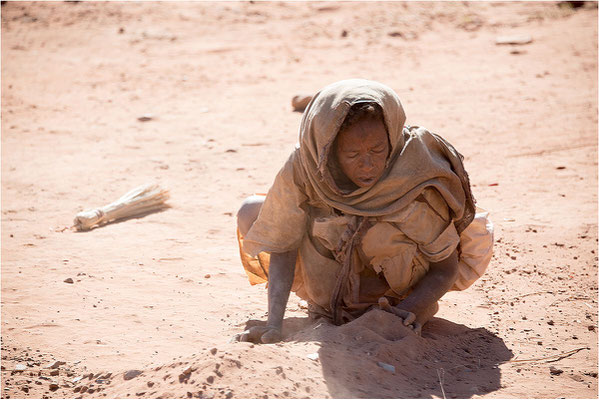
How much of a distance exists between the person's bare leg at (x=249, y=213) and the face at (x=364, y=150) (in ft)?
2.16

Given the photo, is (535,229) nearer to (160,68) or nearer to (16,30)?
(160,68)

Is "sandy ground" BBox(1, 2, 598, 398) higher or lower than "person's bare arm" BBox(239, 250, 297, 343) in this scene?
lower

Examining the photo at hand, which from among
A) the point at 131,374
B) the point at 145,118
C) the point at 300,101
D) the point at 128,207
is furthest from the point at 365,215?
the point at 145,118

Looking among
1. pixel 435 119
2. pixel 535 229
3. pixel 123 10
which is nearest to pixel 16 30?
pixel 123 10

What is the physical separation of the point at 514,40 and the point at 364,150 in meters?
8.49

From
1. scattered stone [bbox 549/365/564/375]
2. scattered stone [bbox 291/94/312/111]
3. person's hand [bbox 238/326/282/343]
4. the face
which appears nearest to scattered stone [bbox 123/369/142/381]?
person's hand [bbox 238/326/282/343]

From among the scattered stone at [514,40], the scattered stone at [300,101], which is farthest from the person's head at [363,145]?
the scattered stone at [514,40]

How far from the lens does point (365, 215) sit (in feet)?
11.5

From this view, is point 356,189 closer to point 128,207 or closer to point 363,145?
point 363,145

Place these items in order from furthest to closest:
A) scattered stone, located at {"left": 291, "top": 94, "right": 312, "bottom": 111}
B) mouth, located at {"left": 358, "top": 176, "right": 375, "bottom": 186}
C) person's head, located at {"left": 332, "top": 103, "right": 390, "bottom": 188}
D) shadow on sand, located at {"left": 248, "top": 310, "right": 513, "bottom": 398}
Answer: scattered stone, located at {"left": 291, "top": 94, "right": 312, "bottom": 111} → mouth, located at {"left": 358, "top": 176, "right": 375, "bottom": 186} → person's head, located at {"left": 332, "top": 103, "right": 390, "bottom": 188} → shadow on sand, located at {"left": 248, "top": 310, "right": 513, "bottom": 398}

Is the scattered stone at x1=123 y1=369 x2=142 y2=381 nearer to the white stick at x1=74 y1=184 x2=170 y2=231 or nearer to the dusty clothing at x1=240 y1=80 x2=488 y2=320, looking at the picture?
the dusty clothing at x1=240 y1=80 x2=488 y2=320

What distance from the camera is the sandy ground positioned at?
3365 millimetres

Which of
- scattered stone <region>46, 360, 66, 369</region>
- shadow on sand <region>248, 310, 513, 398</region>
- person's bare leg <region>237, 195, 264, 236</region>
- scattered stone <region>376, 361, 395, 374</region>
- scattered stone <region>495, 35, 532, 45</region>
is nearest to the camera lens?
shadow on sand <region>248, 310, 513, 398</region>

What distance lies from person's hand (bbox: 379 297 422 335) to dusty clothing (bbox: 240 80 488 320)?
0.13 metres
